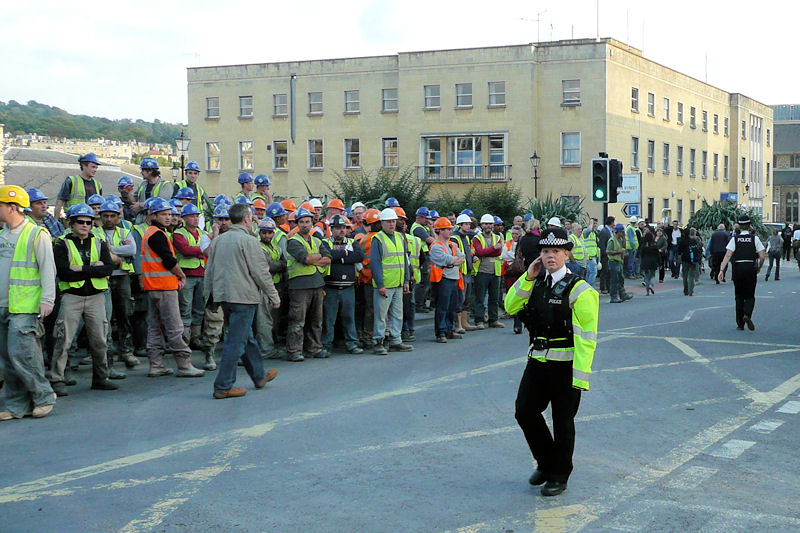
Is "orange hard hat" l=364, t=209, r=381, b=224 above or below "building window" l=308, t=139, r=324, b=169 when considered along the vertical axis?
below

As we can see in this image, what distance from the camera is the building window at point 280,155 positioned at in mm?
53812

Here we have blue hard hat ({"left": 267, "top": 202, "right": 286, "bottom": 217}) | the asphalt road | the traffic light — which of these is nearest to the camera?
the asphalt road

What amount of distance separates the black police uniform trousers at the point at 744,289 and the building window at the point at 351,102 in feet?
125

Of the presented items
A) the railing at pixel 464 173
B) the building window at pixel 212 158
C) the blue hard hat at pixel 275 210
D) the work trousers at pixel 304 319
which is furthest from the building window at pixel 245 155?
the work trousers at pixel 304 319

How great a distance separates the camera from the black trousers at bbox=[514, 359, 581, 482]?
245 inches

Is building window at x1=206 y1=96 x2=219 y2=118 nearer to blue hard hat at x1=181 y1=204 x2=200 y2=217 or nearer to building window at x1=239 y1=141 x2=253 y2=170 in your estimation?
building window at x1=239 y1=141 x2=253 y2=170

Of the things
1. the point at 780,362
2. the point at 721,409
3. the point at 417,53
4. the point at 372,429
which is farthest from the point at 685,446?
the point at 417,53

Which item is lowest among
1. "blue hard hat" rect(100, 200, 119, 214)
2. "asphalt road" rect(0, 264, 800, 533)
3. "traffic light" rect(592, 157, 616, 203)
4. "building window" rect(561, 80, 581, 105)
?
"asphalt road" rect(0, 264, 800, 533)

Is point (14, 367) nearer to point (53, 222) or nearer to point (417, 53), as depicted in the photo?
point (53, 222)

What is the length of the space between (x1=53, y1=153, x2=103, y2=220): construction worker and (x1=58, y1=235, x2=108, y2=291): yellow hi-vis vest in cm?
295

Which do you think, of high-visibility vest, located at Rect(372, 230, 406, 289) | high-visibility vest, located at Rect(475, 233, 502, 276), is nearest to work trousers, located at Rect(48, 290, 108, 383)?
high-visibility vest, located at Rect(372, 230, 406, 289)

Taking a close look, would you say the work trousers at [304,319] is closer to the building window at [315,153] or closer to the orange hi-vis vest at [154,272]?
the orange hi-vis vest at [154,272]

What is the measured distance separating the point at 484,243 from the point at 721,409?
7403 mm

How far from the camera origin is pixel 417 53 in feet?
163
